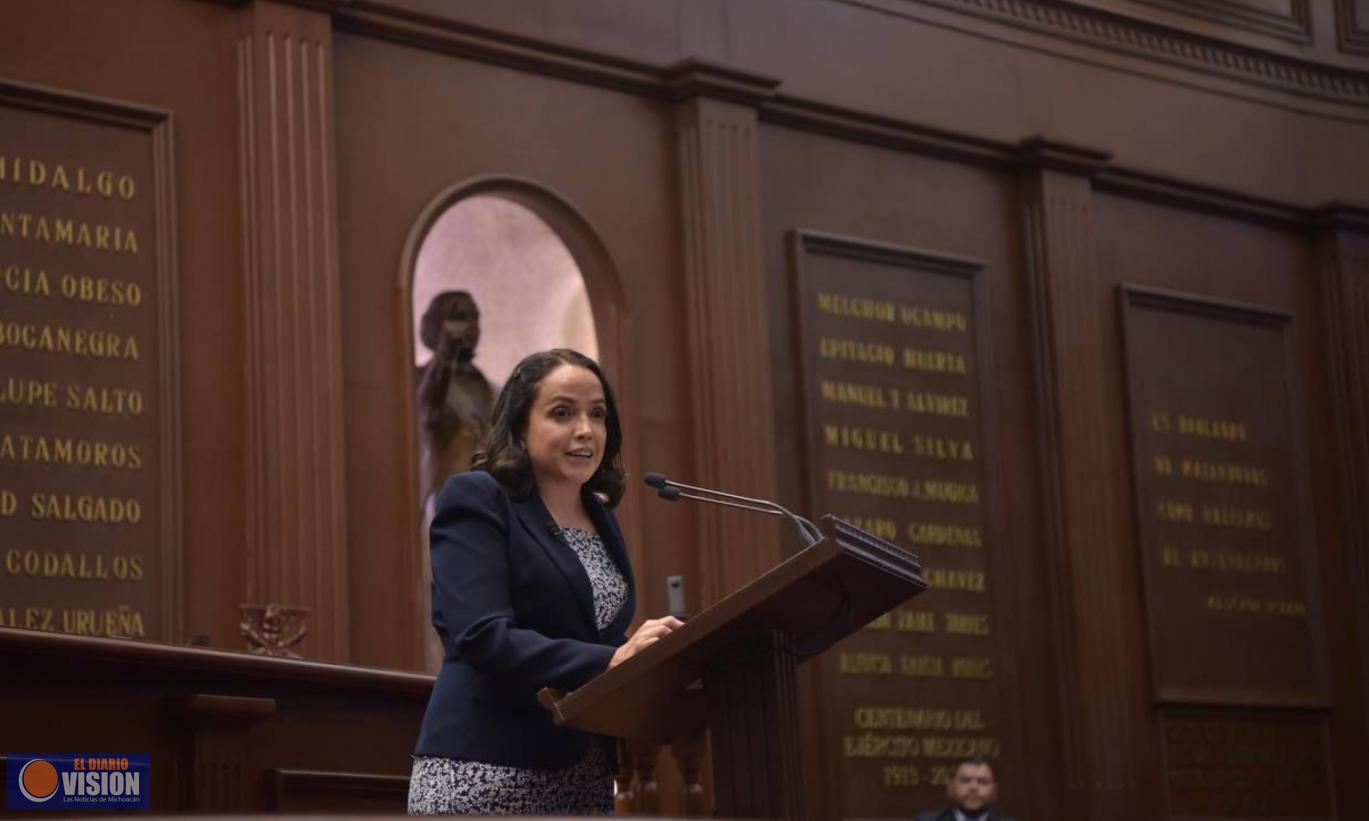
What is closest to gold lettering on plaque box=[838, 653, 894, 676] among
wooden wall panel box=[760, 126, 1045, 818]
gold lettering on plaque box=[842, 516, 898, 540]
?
wooden wall panel box=[760, 126, 1045, 818]

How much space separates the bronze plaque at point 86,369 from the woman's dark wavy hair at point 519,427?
157 inches

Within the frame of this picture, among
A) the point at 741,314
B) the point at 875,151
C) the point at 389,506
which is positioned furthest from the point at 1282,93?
the point at 389,506

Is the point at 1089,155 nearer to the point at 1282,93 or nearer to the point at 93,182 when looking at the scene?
the point at 1282,93

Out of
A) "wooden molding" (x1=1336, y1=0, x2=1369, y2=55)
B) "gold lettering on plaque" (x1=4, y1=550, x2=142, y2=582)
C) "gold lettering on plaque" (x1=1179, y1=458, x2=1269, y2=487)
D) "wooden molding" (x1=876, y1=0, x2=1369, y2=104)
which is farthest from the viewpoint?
"wooden molding" (x1=1336, y1=0, x2=1369, y2=55)

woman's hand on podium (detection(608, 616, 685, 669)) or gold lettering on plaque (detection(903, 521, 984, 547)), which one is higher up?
gold lettering on plaque (detection(903, 521, 984, 547))

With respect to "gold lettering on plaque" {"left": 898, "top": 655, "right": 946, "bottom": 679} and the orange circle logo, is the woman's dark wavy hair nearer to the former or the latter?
the orange circle logo

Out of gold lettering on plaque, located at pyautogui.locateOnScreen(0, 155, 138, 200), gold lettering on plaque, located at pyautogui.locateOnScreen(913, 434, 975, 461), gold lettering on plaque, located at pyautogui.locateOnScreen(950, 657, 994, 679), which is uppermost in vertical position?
gold lettering on plaque, located at pyautogui.locateOnScreen(0, 155, 138, 200)

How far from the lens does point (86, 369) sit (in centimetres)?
734

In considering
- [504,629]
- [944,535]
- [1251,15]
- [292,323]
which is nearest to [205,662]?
[504,629]

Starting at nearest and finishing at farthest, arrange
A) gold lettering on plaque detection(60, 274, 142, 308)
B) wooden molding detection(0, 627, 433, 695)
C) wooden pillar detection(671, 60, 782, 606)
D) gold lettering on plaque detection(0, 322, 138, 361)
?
wooden molding detection(0, 627, 433, 695) → gold lettering on plaque detection(0, 322, 138, 361) → gold lettering on plaque detection(60, 274, 142, 308) → wooden pillar detection(671, 60, 782, 606)

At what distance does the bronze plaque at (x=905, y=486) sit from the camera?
9.43 meters

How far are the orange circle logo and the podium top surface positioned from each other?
1.67 m

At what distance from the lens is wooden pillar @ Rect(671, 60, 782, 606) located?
29.3 ft

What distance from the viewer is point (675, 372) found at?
9078 millimetres
